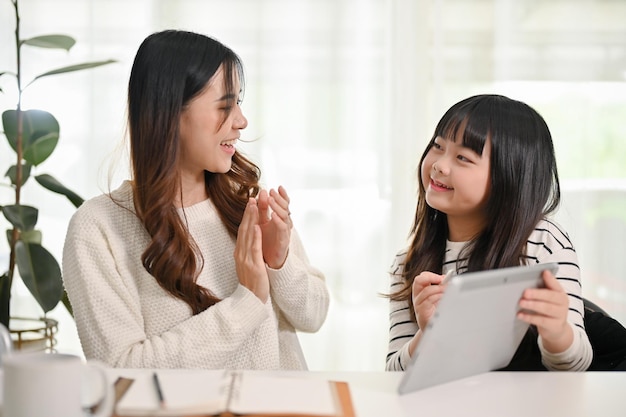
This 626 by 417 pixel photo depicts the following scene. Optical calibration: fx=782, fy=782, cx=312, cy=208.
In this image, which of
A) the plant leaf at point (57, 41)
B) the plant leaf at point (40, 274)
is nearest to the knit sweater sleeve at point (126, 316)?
the plant leaf at point (40, 274)

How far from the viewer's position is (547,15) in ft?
10.6

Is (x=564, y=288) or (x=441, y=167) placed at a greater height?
(x=441, y=167)

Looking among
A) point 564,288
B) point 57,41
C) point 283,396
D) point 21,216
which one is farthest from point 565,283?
point 57,41

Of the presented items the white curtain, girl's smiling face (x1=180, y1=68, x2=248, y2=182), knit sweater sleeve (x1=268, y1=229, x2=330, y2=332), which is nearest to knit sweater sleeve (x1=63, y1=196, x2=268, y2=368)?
knit sweater sleeve (x1=268, y1=229, x2=330, y2=332)

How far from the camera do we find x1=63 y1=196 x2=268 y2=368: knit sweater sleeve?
1.43 m

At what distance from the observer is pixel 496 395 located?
1.19 metres

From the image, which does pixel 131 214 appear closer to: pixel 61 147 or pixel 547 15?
pixel 61 147

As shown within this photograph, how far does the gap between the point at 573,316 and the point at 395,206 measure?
177 centimetres

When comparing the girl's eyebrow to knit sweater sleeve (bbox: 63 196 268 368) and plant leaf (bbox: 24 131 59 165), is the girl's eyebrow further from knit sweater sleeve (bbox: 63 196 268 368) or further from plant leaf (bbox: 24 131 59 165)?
plant leaf (bbox: 24 131 59 165)

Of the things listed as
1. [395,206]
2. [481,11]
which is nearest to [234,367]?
[395,206]

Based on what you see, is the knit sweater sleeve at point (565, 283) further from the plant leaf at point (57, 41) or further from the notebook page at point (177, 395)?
the plant leaf at point (57, 41)

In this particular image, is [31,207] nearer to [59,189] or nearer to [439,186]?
[59,189]

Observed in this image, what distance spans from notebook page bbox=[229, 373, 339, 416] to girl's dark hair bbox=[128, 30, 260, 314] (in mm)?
414

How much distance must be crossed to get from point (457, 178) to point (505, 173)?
10 cm
